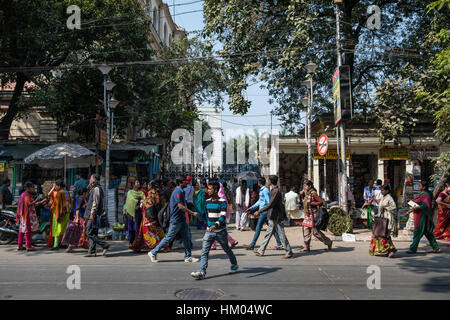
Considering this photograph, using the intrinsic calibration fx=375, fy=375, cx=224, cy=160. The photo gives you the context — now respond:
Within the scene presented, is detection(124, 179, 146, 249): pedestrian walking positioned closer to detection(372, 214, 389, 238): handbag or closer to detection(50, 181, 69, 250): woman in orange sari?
detection(50, 181, 69, 250): woman in orange sari

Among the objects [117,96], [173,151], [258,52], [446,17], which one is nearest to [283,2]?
[258,52]

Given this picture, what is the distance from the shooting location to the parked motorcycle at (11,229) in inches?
431

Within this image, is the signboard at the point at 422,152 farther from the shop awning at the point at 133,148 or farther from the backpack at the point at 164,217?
the backpack at the point at 164,217

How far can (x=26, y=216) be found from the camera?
33.2ft

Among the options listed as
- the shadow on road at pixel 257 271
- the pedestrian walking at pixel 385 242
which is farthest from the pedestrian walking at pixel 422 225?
the shadow on road at pixel 257 271

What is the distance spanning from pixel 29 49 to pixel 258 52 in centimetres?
1066

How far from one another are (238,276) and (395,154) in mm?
14314

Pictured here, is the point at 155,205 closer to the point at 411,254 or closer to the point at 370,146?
the point at 411,254

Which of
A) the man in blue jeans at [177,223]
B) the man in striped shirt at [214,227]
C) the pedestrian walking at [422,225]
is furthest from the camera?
the pedestrian walking at [422,225]

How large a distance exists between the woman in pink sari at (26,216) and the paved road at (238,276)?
0.53 m

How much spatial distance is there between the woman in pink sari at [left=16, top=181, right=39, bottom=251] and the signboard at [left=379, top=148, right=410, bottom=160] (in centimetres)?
1559

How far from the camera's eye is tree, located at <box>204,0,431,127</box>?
14516 mm

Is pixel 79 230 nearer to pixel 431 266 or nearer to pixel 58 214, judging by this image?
pixel 58 214

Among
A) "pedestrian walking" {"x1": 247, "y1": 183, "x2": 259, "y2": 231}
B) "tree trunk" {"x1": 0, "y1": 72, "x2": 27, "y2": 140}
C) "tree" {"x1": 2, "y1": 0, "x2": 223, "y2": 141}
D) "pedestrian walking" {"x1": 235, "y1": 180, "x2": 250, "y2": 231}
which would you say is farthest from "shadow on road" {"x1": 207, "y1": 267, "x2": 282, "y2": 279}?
"tree trunk" {"x1": 0, "y1": 72, "x2": 27, "y2": 140}
